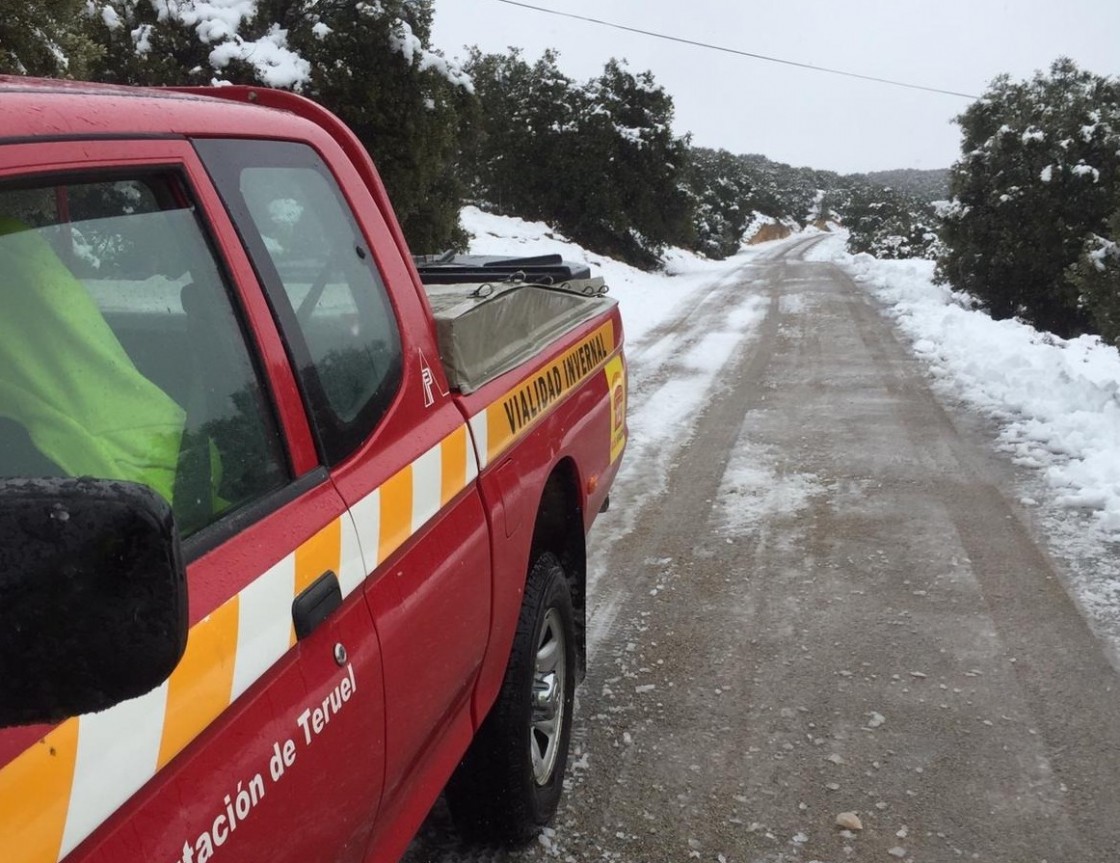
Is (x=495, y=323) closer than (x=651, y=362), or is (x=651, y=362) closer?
(x=495, y=323)

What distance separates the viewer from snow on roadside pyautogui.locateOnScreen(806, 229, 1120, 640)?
497cm

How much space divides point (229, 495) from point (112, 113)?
24.2 inches

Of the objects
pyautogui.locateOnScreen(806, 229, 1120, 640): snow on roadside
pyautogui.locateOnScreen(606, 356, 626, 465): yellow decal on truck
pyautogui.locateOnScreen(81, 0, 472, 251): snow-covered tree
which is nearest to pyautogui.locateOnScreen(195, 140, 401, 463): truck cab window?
pyautogui.locateOnScreen(606, 356, 626, 465): yellow decal on truck

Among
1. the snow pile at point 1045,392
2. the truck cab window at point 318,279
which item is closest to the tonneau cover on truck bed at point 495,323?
the truck cab window at point 318,279

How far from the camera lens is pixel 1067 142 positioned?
55.6 ft

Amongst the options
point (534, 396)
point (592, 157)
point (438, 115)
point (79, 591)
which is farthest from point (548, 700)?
point (592, 157)

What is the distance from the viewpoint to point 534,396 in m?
2.88

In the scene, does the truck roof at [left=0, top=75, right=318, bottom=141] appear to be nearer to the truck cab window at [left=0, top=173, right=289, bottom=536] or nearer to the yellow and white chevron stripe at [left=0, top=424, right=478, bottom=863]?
the truck cab window at [left=0, top=173, right=289, bottom=536]

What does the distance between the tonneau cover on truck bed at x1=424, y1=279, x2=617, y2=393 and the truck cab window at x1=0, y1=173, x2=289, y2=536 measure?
0.79 metres

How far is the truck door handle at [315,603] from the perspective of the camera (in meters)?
1.52

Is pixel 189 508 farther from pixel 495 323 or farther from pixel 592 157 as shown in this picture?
pixel 592 157

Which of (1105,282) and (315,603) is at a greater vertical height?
(315,603)

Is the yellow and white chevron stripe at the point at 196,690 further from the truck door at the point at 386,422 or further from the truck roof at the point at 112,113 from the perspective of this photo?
the truck roof at the point at 112,113

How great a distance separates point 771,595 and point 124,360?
3.72 m
